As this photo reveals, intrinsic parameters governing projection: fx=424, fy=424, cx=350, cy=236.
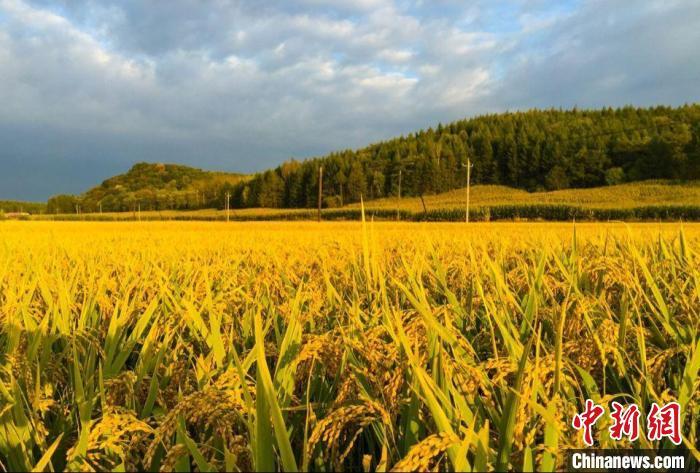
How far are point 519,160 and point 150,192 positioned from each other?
95.8 meters

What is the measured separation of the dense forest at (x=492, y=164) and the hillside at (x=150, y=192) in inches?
15.0

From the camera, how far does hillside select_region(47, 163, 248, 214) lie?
343 feet

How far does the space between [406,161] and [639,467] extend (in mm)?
104756

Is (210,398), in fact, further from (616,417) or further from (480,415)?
(616,417)

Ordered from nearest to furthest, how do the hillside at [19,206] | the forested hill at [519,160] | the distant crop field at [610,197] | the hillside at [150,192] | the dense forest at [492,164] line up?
the distant crop field at [610,197] < the forested hill at [519,160] < the dense forest at [492,164] < the hillside at [150,192] < the hillside at [19,206]

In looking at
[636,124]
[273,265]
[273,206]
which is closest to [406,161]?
[273,206]

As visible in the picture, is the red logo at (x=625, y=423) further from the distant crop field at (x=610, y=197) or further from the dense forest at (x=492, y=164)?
the dense forest at (x=492, y=164)

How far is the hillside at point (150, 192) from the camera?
104562mm

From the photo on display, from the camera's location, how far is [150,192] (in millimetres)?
116312

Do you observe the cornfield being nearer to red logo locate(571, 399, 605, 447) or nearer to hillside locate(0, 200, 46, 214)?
red logo locate(571, 399, 605, 447)

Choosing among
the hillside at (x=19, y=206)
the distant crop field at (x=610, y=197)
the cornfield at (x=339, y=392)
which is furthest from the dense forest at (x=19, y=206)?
the cornfield at (x=339, y=392)

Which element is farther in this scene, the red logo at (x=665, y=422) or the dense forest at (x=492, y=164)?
the dense forest at (x=492, y=164)

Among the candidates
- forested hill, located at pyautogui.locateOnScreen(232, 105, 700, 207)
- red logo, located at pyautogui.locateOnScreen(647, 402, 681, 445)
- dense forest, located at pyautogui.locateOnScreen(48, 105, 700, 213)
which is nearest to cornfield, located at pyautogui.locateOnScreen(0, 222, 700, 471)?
red logo, located at pyautogui.locateOnScreen(647, 402, 681, 445)

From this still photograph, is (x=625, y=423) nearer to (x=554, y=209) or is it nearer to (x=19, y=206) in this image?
(x=554, y=209)
